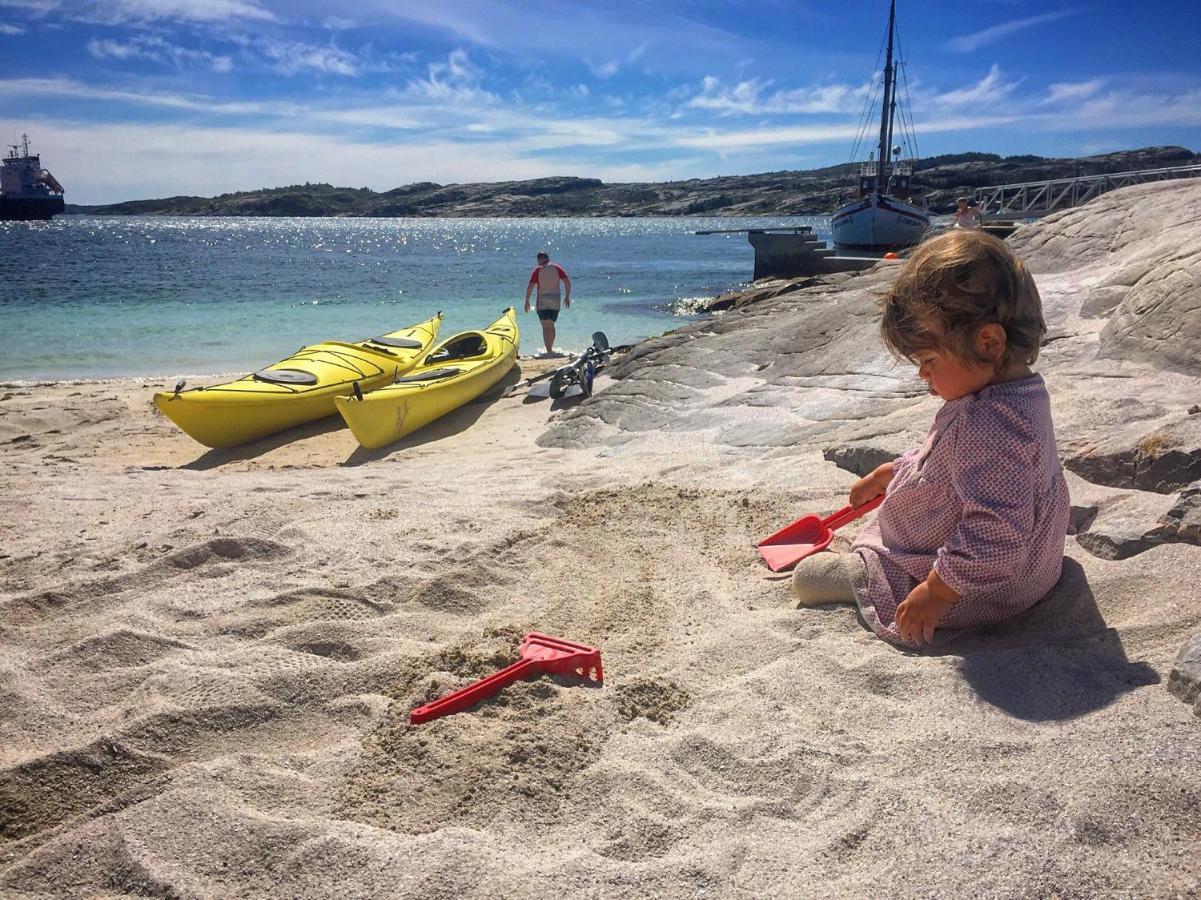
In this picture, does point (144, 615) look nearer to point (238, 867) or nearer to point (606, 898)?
point (238, 867)

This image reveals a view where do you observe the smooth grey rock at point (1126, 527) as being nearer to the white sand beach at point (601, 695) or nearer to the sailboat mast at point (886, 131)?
the white sand beach at point (601, 695)

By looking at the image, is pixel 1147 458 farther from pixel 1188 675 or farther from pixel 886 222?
pixel 886 222

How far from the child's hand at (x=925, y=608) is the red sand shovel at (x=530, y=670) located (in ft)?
2.92

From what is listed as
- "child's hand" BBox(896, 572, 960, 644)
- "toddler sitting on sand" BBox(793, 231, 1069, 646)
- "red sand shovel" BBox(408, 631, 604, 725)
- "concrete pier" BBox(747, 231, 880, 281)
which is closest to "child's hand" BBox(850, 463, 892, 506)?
"toddler sitting on sand" BBox(793, 231, 1069, 646)

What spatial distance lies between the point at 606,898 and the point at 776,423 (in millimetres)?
4017

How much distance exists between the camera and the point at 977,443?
7.36 ft

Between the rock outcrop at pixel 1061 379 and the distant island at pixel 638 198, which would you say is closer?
the rock outcrop at pixel 1061 379

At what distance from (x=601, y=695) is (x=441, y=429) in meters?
6.26

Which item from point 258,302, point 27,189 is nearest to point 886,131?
point 258,302

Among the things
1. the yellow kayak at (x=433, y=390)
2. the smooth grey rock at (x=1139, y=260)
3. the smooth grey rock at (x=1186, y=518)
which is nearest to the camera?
A: the smooth grey rock at (x=1186, y=518)

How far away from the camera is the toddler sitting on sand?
219cm

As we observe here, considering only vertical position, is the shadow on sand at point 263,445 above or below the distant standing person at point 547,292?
below

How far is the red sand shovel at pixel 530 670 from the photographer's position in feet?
7.57

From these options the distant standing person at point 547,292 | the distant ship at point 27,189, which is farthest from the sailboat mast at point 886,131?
the distant ship at point 27,189
